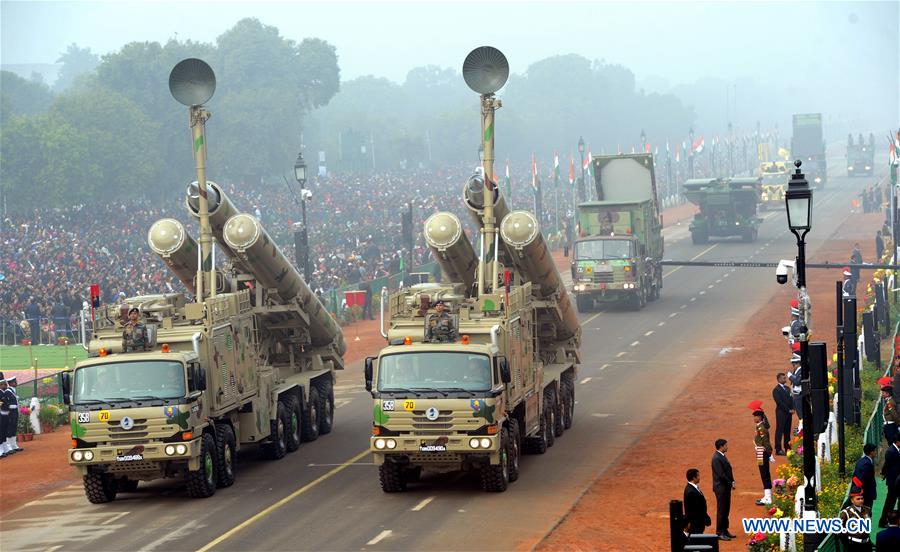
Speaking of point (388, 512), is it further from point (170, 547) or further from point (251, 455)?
point (251, 455)

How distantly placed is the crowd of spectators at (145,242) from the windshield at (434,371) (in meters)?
26.2

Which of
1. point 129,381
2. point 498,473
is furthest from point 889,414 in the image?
point 129,381

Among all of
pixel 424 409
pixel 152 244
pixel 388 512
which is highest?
pixel 152 244

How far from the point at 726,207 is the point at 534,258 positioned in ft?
169

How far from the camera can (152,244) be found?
29.1 m

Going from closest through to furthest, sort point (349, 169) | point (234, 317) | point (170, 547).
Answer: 1. point (170, 547)
2. point (234, 317)
3. point (349, 169)

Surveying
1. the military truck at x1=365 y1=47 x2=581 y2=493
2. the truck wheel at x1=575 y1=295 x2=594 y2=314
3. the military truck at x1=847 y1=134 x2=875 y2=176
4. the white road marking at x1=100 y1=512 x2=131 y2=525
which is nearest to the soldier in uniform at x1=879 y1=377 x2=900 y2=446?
the military truck at x1=365 y1=47 x2=581 y2=493

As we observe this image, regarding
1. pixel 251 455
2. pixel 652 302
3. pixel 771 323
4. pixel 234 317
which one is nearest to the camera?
pixel 234 317

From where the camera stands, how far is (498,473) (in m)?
25.9

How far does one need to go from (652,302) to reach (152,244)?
33062 millimetres

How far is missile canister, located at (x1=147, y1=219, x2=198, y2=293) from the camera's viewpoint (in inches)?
1143

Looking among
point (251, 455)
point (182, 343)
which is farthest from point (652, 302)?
point (182, 343)

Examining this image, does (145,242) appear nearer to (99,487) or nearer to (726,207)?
(726,207)

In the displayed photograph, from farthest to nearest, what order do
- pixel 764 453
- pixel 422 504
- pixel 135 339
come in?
pixel 135 339
pixel 422 504
pixel 764 453
